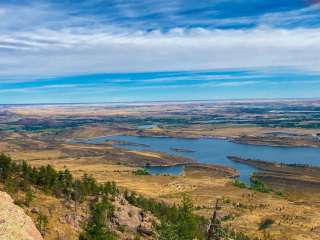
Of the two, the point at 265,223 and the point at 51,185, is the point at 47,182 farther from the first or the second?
the point at 265,223

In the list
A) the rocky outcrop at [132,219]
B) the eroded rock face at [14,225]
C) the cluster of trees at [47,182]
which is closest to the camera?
the eroded rock face at [14,225]

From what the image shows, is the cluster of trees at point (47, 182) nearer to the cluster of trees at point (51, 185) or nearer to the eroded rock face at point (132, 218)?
the cluster of trees at point (51, 185)

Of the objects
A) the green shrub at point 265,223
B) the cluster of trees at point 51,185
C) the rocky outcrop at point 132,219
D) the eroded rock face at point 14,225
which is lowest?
the green shrub at point 265,223

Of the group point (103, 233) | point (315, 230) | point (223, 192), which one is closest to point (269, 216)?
point (315, 230)

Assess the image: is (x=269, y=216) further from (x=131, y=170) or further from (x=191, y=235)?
(x=131, y=170)

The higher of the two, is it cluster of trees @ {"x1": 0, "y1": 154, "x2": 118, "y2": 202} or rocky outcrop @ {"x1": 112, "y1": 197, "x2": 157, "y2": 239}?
cluster of trees @ {"x1": 0, "y1": 154, "x2": 118, "y2": 202}

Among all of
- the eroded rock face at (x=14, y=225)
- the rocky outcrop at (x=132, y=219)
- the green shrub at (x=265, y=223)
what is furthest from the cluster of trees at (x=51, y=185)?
the green shrub at (x=265, y=223)

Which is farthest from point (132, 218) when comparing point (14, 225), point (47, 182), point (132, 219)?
point (14, 225)

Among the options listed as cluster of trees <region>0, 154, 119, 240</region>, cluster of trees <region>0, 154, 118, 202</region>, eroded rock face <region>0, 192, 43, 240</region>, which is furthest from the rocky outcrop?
eroded rock face <region>0, 192, 43, 240</region>

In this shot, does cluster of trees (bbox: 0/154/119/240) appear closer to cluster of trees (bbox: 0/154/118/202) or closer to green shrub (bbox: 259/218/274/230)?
cluster of trees (bbox: 0/154/118/202)

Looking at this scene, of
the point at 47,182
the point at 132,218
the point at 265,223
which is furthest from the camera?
the point at 265,223
